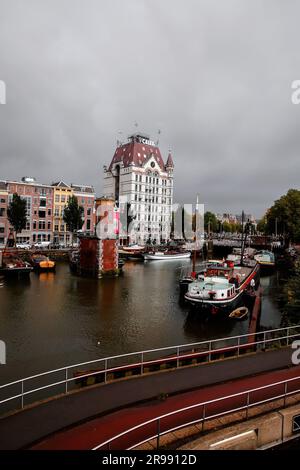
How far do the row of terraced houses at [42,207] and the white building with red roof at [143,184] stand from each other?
1916 cm

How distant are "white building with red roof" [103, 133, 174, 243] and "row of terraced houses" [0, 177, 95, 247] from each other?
19160 millimetres

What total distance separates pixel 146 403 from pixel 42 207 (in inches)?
3158

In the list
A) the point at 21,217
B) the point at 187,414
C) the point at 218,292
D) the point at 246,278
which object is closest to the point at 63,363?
the point at 187,414

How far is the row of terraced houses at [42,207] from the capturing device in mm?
77438

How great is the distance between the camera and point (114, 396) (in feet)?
34.8

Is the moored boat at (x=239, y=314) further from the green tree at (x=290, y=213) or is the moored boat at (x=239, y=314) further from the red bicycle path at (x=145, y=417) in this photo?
the green tree at (x=290, y=213)

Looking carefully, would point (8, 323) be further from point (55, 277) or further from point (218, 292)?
point (55, 277)

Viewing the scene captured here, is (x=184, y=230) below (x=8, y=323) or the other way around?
the other way around

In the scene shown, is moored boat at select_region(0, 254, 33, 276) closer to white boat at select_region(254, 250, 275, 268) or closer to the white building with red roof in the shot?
white boat at select_region(254, 250, 275, 268)

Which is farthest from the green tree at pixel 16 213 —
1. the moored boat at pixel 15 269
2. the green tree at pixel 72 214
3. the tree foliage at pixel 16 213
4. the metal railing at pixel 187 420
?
the metal railing at pixel 187 420

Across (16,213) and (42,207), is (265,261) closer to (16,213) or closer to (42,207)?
(16,213)
